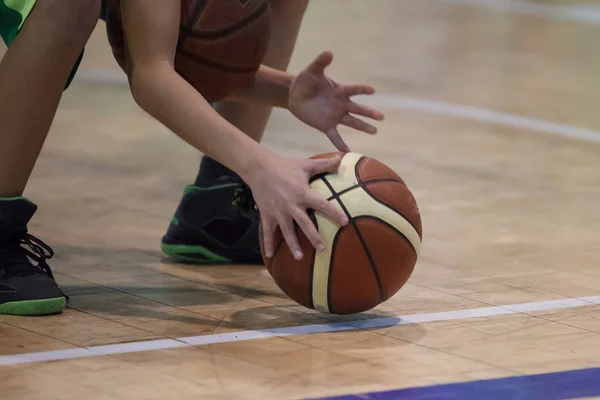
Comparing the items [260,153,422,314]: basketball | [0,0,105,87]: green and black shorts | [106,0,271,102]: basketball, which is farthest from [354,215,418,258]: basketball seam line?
[0,0,105,87]: green and black shorts

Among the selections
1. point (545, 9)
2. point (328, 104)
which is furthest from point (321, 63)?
point (545, 9)

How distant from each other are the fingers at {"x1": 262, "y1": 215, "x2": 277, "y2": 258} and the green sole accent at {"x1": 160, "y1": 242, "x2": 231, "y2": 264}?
2.57 ft

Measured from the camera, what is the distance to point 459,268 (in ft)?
12.3

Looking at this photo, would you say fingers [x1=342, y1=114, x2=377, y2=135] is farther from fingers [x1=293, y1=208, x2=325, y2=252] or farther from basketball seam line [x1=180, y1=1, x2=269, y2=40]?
fingers [x1=293, y1=208, x2=325, y2=252]

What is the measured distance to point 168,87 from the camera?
10.2ft

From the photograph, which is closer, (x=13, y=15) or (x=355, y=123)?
(x=13, y=15)

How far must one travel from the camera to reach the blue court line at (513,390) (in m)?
2.60

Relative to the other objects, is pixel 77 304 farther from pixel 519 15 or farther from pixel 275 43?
pixel 519 15

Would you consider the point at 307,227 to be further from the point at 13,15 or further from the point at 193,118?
the point at 13,15

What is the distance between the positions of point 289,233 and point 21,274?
793 mm

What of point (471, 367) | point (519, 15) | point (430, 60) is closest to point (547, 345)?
point (471, 367)

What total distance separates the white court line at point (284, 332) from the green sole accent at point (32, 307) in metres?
0.31

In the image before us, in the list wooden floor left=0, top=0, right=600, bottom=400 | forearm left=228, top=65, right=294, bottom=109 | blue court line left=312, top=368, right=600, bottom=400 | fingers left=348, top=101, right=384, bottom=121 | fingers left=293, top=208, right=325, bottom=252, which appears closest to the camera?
blue court line left=312, top=368, right=600, bottom=400

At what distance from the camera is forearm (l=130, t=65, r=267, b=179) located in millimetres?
3004
